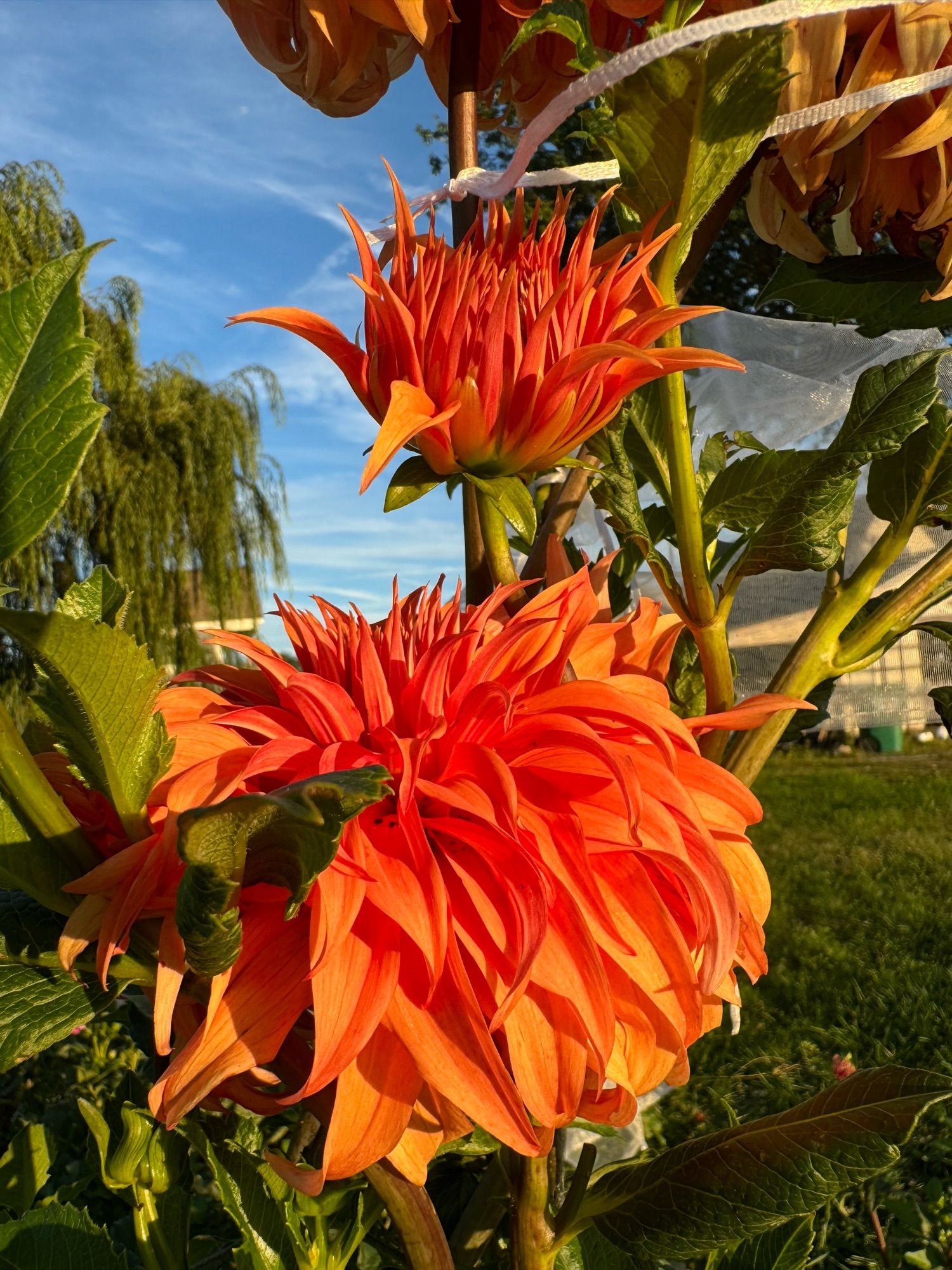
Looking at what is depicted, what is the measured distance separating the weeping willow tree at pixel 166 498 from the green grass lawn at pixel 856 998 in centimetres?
341

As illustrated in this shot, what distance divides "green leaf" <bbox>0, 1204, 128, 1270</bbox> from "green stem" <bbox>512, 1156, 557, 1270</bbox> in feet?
0.46

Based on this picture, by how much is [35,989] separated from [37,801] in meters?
0.05

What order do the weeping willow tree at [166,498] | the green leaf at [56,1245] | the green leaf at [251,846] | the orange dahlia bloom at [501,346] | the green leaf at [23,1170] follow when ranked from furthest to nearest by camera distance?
1. the weeping willow tree at [166,498]
2. the green leaf at [23,1170]
3. the green leaf at [56,1245]
4. the orange dahlia bloom at [501,346]
5. the green leaf at [251,846]

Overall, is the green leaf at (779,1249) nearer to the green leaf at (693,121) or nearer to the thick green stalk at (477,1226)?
the thick green stalk at (477,1226)

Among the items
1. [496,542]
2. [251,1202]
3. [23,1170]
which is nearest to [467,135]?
[496,542]

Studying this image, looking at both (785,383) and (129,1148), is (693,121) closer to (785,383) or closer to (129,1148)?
(129,1148)

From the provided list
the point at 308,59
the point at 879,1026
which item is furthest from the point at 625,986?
the point at 879,1026

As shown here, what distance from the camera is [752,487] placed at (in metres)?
0.37

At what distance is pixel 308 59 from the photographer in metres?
0.37

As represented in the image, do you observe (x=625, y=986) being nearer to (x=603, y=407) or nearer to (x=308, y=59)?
(x=603, y=407)

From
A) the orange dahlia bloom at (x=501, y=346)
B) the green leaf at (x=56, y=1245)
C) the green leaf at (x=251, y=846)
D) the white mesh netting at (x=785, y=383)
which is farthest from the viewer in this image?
the white mesh netting at (x=785, y=383)

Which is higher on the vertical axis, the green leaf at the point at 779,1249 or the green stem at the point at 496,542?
the green stem at the point at 496,542

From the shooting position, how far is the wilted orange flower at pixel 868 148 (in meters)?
0.31

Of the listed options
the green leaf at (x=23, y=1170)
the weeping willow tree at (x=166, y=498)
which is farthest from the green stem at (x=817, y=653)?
the weeping willow tree at (x=166, y=498)
